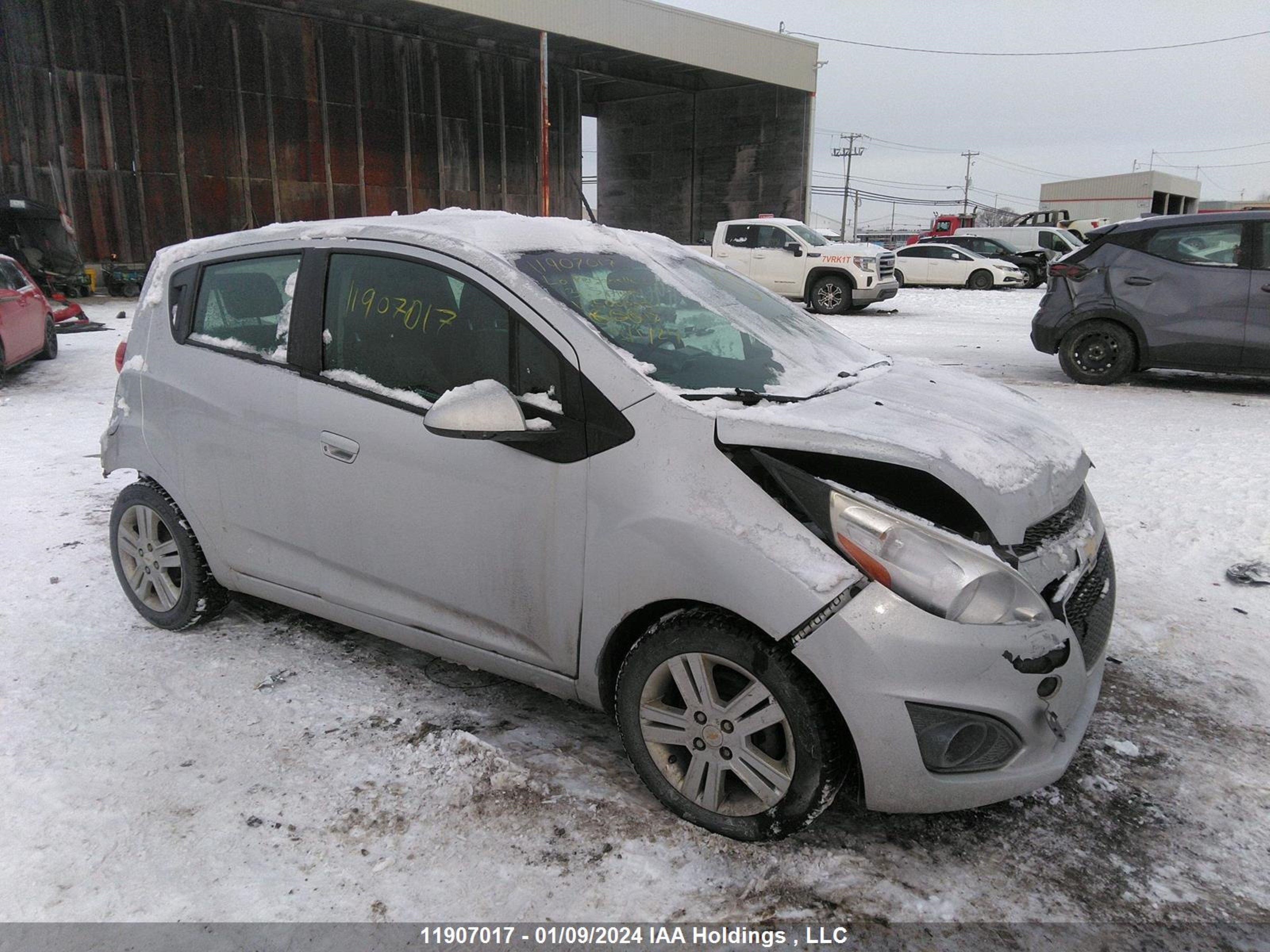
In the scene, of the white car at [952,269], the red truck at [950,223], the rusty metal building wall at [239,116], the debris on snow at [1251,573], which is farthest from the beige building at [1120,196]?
the debris on snow at [1251,573]

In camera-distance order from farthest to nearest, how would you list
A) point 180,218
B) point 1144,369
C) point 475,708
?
point 180,218 → point 1144,369 → point 475,708

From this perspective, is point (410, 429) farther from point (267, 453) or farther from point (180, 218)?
point (180, 218)

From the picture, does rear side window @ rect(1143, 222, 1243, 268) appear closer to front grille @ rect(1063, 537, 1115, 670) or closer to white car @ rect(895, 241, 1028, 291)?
front grille @ rect(1063, 537, 1115, 670)

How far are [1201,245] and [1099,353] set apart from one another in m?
1.29

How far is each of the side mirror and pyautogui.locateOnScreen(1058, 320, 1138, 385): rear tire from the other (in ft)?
26.6

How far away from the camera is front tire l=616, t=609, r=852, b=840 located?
2.32 metres

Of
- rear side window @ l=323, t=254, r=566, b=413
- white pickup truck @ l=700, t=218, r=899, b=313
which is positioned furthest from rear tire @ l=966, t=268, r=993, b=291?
rear side window @ l=323, t=254, r=566, b=413

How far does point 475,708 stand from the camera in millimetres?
3240

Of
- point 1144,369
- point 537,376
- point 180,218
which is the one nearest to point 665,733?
point 537,376

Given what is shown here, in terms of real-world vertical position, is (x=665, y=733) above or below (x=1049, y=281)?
below

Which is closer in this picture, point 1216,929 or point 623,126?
point 1216,929

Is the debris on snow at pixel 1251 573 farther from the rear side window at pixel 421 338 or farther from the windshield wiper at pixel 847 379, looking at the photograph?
the rear side window at pixel 421 338

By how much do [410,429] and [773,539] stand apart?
1267mm

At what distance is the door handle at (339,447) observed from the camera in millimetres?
3053
